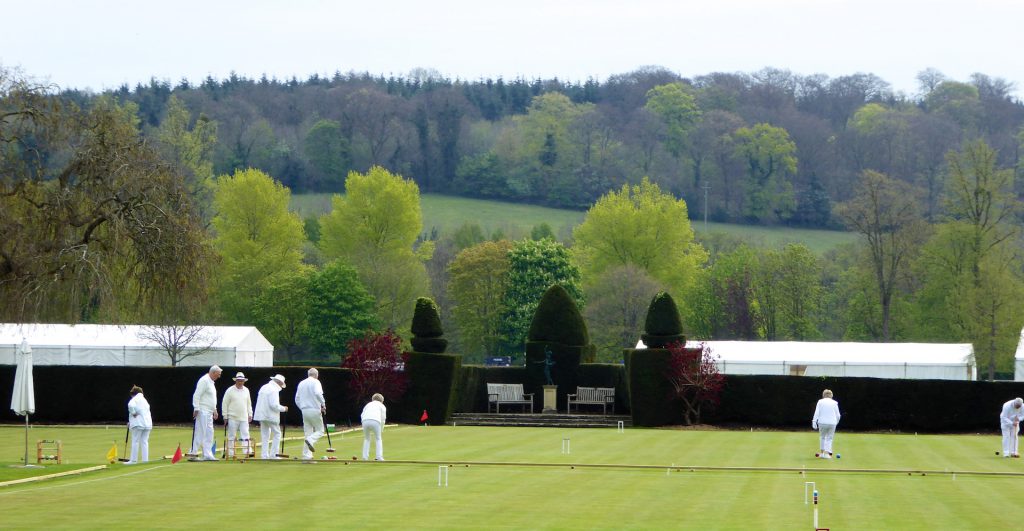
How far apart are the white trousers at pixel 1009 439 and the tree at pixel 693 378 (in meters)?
10.9

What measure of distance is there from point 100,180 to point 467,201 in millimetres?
85780

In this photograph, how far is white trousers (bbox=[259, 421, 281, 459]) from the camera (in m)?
21.3

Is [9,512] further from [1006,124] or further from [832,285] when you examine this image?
[1006,124]

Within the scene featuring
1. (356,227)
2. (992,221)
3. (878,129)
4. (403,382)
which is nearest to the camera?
(403,382)

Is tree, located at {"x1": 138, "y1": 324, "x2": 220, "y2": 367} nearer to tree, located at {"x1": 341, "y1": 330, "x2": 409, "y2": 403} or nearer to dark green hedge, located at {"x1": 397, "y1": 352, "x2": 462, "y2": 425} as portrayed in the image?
tree, located at {"x1": 341, "y1": 330, "x2": 409, "y2": 403}

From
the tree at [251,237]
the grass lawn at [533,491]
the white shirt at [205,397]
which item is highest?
the tree at [251,237]

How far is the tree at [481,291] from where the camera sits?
6519 cm

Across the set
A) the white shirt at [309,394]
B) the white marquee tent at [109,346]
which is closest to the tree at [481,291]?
the white marquee tent at [109,346]

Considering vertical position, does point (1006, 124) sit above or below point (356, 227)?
above

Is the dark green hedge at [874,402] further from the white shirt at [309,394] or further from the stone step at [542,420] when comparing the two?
the white shirt at [309,394]

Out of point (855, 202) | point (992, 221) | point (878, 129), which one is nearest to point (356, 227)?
point (855, 202)

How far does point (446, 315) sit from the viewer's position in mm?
72562

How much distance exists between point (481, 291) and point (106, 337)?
24.0 meters

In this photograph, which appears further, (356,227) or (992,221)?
(356,227)
